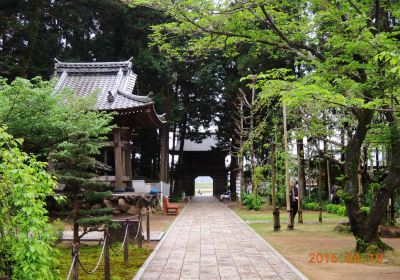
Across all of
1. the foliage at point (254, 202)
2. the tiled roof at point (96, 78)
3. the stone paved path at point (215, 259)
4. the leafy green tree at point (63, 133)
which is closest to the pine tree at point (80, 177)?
the leafy green tree at point (63, 133)

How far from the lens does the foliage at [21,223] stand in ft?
13.1

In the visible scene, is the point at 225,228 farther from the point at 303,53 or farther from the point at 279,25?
the point at 279,25

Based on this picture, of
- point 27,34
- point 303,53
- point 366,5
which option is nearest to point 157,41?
point 303,53

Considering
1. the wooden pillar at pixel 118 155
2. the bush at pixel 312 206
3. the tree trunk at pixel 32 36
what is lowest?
the bush at pixel 312 206

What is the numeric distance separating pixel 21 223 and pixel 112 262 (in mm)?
5263

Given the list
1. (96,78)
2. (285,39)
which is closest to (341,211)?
(96,78)

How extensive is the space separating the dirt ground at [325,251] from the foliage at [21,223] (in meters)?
5.13

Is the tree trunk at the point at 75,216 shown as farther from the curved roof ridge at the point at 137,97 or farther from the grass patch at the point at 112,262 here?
the curved roof ridge at the point at 137,97

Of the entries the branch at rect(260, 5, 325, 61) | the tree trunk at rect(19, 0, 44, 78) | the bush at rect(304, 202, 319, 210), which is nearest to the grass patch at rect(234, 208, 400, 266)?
the branch at rect(260, 5, 325, 61)

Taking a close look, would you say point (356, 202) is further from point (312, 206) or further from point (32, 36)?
point (32, 36)

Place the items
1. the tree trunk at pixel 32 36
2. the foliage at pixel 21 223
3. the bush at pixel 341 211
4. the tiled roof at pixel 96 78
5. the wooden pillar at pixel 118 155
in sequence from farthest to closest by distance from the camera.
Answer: the tree trunk at pixel 32 36, the bush at pixel 341 211, the tiled roof at pixel 96 78, the wooden pillar at pixel 118 155, the foliage at pixel 21 223

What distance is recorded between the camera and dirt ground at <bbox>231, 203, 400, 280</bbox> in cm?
784

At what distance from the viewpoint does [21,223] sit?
4109 mm

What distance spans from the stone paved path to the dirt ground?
15.1 inches
